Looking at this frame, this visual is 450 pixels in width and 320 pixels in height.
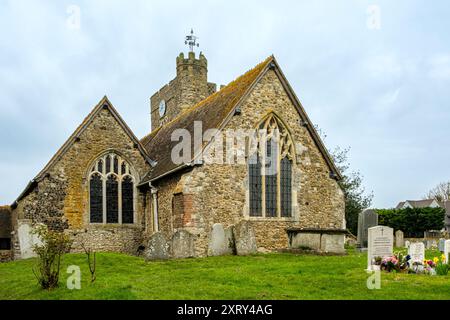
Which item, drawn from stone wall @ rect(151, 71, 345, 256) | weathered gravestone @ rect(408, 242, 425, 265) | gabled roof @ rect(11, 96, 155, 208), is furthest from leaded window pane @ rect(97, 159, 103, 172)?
weathered gravestone @ rect(408, 242, 425, 265)

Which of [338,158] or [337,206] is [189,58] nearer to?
[338,158]

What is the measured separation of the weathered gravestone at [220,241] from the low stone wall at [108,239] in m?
6.11

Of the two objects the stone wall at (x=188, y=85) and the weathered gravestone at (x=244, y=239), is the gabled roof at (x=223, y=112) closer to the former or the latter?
the weathered gravestone at (x=244, y=239)

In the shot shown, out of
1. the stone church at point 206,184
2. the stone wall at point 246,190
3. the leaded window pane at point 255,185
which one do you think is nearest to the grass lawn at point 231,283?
the stone wall at point 246,190

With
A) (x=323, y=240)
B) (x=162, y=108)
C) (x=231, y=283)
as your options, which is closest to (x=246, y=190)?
(x=323, y=240)

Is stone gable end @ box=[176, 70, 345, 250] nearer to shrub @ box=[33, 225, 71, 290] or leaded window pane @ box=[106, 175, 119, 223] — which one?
leaded window pane @ box=[106, 175, 119, 223]

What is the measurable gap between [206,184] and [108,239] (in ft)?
20.3

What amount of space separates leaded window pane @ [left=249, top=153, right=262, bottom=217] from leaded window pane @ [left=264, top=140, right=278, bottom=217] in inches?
14.3

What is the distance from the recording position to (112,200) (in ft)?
87.0

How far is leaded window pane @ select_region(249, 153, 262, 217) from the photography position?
77.8ft

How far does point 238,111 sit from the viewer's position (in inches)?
926
